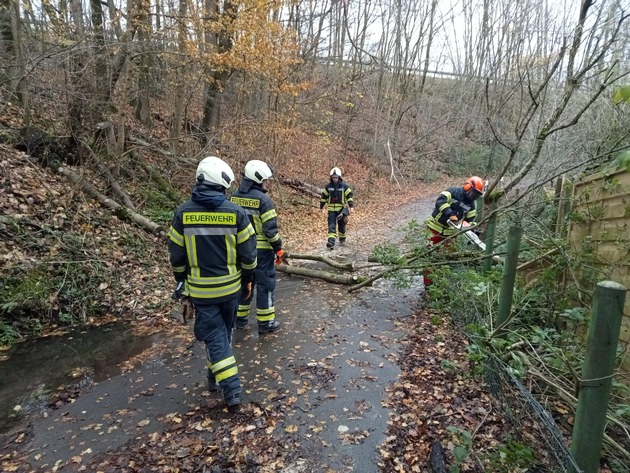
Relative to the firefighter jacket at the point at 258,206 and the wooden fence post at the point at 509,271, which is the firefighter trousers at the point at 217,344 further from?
the wooden fence post at the point at 509,271

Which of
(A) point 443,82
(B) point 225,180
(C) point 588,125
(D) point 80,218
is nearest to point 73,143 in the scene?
(D) point 80,218

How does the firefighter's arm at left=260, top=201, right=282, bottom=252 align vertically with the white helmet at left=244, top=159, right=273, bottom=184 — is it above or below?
below

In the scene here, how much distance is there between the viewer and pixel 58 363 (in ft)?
14.9

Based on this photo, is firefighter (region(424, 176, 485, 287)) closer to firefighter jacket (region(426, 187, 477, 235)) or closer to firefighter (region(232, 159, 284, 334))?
firefighter jacket (region(426, 187, 477, 235))

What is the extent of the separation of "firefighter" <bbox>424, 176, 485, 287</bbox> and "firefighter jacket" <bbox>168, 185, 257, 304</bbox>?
3812mm

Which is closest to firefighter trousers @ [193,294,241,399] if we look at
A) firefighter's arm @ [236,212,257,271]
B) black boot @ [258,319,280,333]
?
firefighter's arm @ [236,212,257,271]

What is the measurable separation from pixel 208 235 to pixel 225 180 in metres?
0.55

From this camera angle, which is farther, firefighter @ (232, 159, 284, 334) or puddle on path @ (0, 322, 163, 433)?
firefighter @ (232, 159, 284, 334)

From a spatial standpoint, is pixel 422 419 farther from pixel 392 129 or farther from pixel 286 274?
pixel 392 129

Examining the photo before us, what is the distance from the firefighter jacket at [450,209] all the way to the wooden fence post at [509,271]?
2888 millimetres

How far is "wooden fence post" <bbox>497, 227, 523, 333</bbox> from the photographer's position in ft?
11.6

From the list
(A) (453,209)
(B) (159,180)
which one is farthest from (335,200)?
(B) (159,180)

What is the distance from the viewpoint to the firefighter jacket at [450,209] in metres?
6.49

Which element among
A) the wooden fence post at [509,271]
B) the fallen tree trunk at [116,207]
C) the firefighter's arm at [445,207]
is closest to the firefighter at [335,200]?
the firefighter's arm at [445,207]
